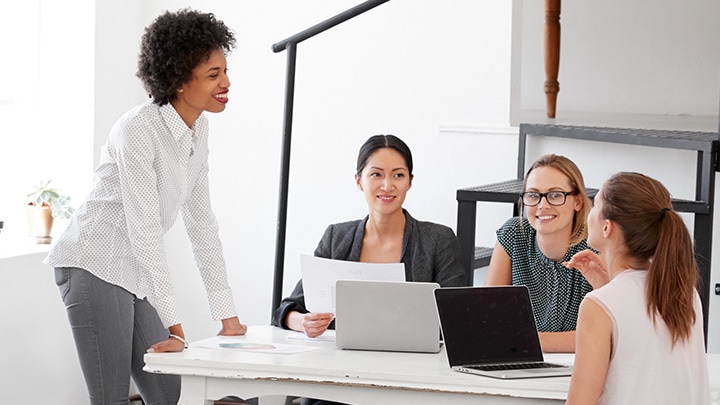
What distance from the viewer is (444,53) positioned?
4355 millimetres

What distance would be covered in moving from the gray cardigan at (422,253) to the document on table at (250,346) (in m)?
0.34

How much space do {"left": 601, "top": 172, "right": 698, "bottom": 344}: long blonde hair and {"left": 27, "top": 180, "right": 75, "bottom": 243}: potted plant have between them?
2.72m

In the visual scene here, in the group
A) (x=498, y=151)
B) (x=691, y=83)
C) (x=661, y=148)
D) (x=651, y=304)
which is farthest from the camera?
(x=691, y=83)

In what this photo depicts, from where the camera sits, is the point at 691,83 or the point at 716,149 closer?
the point at 716,149

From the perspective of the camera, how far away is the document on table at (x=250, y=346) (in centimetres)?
267

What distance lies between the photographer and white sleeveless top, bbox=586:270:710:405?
2.21m

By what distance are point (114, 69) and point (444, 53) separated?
139 centimetres

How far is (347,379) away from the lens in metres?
2.43

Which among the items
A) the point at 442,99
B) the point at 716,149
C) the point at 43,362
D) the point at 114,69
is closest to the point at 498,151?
the point at 442,99

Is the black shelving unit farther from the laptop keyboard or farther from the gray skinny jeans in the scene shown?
the gray skinny jeans

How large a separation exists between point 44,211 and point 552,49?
2226mm

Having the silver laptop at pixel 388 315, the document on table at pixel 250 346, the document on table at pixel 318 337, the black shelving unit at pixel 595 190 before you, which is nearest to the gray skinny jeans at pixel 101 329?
the document on table at pixel 250 346

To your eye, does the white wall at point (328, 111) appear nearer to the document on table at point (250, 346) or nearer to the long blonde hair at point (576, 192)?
the long blonde hair at point (576, 192)

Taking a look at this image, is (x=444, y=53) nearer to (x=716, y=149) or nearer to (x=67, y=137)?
(x=716, y=149)
